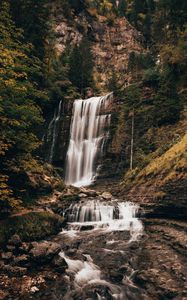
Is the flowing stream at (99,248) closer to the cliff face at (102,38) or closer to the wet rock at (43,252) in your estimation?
the wet rock at (43,252)

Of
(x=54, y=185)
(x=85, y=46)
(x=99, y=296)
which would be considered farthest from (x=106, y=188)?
(x=85, y=46)

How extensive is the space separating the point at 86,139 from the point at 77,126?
7.09 feet

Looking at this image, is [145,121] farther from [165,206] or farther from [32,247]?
[32,247]

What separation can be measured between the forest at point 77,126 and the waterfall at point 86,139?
24.0 inches

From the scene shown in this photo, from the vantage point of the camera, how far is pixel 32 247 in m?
14.0

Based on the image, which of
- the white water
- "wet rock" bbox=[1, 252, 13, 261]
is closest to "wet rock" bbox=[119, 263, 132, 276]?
"wet rock" bbox=[1, 252, 13, 261]

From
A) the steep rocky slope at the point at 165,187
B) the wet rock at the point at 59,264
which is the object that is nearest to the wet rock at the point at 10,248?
the wet rock at the point at 59,264

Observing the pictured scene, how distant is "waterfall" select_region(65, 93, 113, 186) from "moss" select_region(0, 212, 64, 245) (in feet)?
46.2

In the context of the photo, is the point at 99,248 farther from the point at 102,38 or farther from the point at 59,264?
the point at 102,38

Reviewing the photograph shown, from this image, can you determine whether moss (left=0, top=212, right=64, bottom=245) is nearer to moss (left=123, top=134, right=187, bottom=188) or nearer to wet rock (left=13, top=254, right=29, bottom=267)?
wet rock (left=13, top=254, right=29, bottom=267)

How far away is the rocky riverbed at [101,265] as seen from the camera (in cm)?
1154

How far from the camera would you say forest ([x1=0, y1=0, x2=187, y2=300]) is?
15.9 m

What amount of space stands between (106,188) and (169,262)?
50.7 ft

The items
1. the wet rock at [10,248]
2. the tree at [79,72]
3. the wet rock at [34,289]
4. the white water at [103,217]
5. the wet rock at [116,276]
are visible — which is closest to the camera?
the wet rock at [34,289]
